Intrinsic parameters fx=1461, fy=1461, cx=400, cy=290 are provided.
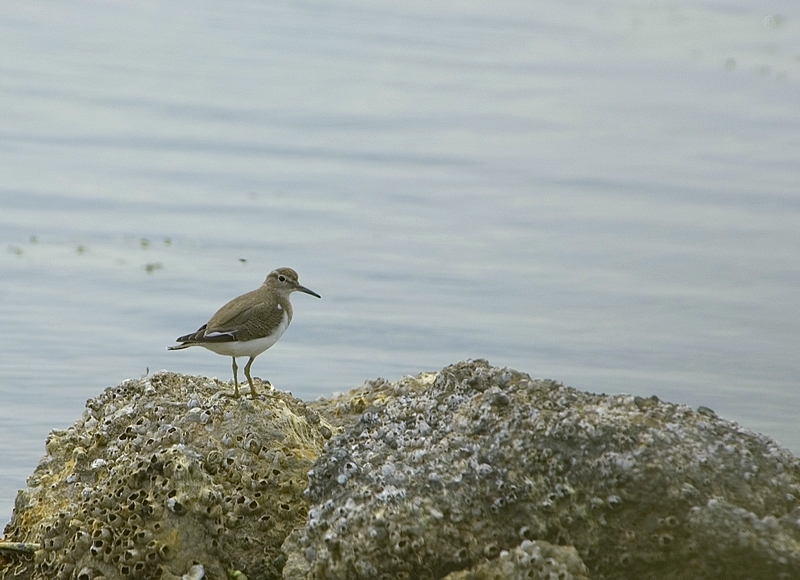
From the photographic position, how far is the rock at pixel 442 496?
5.91m

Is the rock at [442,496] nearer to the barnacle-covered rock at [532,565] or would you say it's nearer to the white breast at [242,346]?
the barnacle-covered rock at [532,565]

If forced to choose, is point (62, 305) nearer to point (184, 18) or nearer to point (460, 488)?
point (460, 488)

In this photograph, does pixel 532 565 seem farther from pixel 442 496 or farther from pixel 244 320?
pixel 244 320

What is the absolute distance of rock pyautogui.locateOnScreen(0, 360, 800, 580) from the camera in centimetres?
591

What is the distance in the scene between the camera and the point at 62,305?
14.4 metres

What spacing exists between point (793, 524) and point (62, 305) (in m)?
9.87

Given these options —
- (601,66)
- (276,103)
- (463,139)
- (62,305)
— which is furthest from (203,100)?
(62,305)

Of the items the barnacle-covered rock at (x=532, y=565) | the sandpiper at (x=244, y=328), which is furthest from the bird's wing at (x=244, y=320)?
the barnacle-covered rock at (x=532, y=565)

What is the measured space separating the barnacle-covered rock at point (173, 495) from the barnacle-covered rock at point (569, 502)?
477mm

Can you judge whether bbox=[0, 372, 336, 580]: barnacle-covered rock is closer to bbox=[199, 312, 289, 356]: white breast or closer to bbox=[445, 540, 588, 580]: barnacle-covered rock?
bbox=[199, 312, 289, 356]: white breast

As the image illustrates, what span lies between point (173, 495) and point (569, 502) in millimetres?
1880

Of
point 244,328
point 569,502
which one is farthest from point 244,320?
point 569,502

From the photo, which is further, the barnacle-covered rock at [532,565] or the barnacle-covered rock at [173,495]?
the barnacle-covered rock at [173,495]

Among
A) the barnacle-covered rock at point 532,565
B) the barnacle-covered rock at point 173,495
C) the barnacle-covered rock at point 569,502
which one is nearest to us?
the barnacle-covered rock at point 532,565
